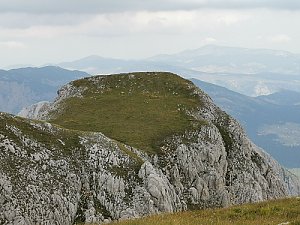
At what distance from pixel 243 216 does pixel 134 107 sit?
56671 millimetres

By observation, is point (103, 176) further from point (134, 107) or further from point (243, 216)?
point (243, 216)

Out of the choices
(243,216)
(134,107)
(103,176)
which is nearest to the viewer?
(243,216)

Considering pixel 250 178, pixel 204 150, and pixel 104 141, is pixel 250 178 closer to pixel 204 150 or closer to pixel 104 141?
pixel 204 150

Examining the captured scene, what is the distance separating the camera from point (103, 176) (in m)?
52.8

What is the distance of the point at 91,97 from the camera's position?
86.3m

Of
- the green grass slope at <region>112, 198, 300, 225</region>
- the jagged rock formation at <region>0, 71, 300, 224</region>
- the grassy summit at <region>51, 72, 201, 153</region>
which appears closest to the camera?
Result: the green grass slope at <region>112, 198, 300, 225</region>

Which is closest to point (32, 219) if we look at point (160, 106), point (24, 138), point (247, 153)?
point (24, 138)

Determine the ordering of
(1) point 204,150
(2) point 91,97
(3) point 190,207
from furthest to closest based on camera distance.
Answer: (2) point 91,97, (1) point 204,150, (3) point 190,207

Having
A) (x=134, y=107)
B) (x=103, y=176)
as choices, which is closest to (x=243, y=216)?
(x=103, y=176)

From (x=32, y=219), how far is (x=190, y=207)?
80.9 feet

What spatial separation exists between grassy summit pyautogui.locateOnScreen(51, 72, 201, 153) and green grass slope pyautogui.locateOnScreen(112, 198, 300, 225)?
3747cm

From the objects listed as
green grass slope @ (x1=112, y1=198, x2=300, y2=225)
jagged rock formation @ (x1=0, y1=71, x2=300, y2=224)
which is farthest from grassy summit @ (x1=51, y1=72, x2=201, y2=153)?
green grass slope @ (x1=112, y1=198, x2=300, y2=225)

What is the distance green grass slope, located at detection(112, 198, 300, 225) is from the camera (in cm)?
2088

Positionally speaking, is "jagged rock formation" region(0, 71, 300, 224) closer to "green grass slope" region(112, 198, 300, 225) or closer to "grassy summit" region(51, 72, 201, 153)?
"grassy summit" region(51, 72, 201, 153)
